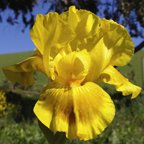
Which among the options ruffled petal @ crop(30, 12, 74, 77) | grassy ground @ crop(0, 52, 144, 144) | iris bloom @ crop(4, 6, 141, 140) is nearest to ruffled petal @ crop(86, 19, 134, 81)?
iris bloom @ crop(4, 6, 141, 140)

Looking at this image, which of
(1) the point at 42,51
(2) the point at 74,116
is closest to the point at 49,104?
(2) the point at 74,116

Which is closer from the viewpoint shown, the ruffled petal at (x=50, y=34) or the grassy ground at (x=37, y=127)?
the ruffled petal at (x=50, y=34)

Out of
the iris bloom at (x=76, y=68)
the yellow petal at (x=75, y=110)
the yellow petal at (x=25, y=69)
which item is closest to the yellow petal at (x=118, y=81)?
the iris bloom at (x=76, y=68)

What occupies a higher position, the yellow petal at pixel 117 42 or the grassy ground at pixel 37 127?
the yellow petal at pixel 117 42

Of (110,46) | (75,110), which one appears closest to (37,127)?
(110,46)

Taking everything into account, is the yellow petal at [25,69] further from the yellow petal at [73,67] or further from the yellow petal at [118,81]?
the yellow petal at [118,81]

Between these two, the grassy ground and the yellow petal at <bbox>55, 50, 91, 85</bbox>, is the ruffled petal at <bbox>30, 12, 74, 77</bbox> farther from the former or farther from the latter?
the grassy ground

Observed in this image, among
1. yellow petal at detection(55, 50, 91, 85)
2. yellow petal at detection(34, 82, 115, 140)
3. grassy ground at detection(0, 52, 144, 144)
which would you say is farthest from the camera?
grassy ground at detection(0, 52, 144, 144)

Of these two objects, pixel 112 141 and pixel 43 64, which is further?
pixel 112 141

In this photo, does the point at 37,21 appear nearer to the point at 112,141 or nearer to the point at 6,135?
the point at 112,141
